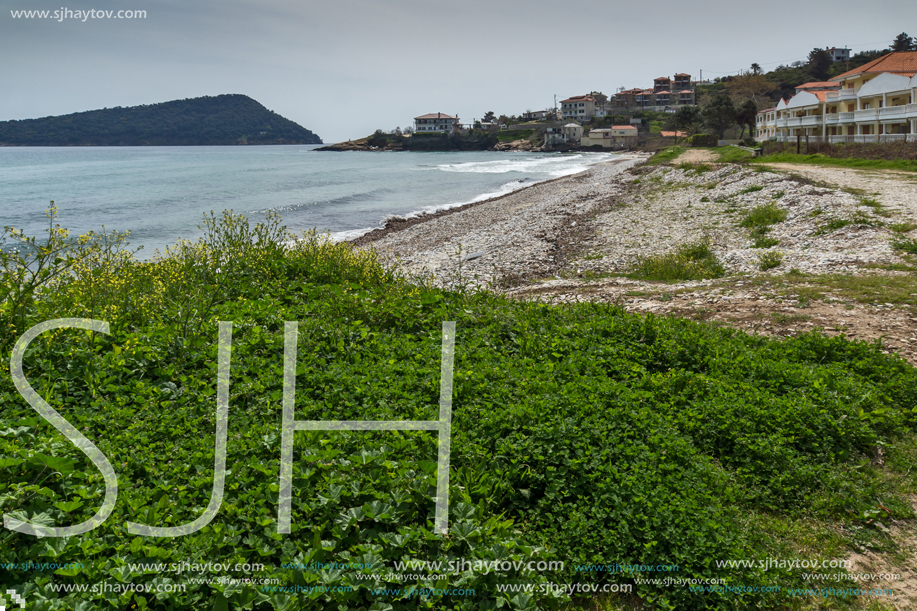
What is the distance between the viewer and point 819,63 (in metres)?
128

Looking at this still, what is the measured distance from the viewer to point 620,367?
6305mm

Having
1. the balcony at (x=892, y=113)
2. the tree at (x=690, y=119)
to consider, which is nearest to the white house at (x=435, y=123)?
the tree at (x=690, y=119)

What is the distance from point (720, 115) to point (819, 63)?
233 feet

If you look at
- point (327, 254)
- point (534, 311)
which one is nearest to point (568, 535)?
point (534, 311)

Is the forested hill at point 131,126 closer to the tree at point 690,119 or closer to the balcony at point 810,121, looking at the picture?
the tree at point 690,119

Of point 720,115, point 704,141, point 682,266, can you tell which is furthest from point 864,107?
point 682,266

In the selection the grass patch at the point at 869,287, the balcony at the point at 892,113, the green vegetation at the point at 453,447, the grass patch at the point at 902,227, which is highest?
the balcony at the point at 892,113

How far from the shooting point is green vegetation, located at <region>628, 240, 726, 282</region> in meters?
13.2

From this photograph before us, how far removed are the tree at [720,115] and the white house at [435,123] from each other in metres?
117

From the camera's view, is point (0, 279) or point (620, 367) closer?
point (0, 279)

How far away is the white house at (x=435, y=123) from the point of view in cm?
19362

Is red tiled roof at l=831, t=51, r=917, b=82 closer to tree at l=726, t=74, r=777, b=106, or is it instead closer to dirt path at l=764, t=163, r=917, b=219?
dirt path at l=764, t=163, r=917, b=219

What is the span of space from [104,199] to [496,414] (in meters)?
50.4

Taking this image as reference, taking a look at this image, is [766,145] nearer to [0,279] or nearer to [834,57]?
[0,279]
